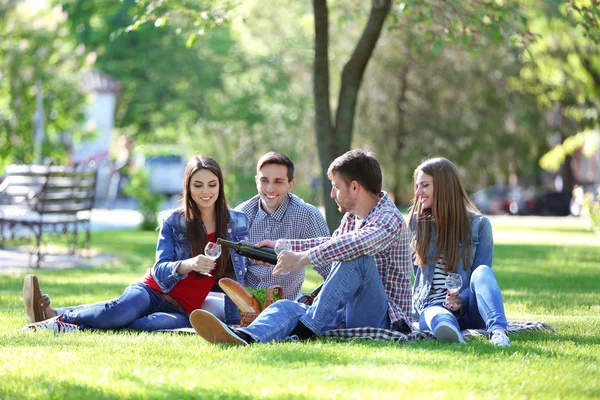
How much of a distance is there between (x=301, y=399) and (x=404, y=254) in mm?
2401

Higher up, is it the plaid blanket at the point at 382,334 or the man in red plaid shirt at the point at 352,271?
the man in red plaid shirt at the point at 352,271

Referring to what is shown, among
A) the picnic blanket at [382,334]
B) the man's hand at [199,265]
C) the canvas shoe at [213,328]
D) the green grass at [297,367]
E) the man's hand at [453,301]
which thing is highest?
the man's hand at [199,265]

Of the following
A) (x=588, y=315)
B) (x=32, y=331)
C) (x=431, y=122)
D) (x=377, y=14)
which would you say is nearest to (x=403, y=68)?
(x=431, y=122)

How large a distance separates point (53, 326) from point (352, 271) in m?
2.16

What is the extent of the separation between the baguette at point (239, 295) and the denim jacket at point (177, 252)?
0.37 m

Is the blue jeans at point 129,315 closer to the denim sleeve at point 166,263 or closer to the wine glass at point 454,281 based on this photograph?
the denim sleeve at point 166,263

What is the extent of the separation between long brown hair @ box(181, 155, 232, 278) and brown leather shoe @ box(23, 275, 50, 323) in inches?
44.3

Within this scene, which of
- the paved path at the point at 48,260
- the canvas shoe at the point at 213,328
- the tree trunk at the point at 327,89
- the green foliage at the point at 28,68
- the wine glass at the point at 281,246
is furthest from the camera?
the green foliage at the point at 28,68

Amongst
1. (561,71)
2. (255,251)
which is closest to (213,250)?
(255,251)

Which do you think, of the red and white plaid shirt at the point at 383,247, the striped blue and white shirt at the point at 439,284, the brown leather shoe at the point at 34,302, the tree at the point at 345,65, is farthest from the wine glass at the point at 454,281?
the tree at the point at 345,65

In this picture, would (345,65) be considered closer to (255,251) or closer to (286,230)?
(286,230)

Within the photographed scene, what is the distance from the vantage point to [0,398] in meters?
4.98

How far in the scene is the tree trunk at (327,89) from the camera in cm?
1349

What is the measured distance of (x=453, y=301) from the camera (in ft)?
23.6
